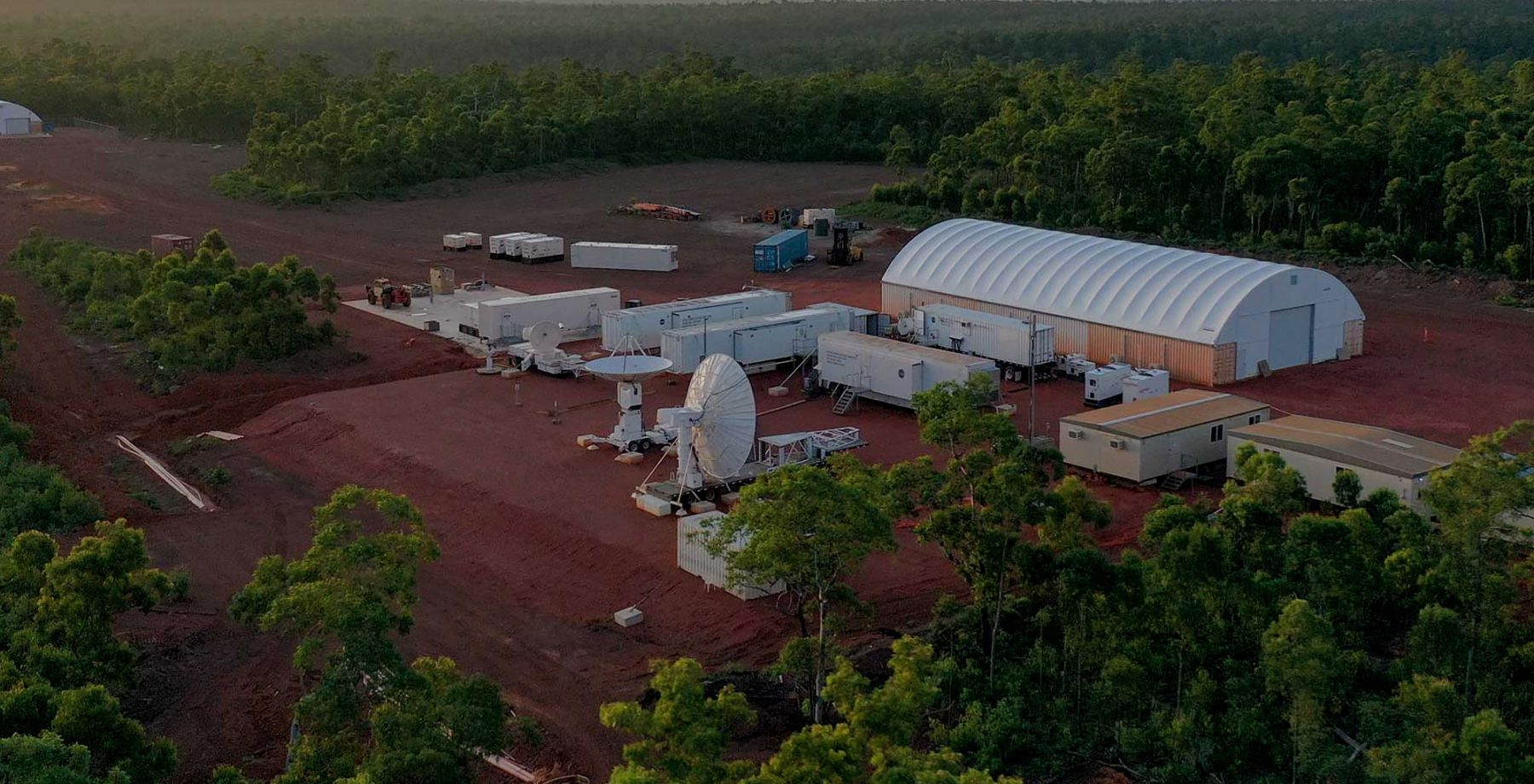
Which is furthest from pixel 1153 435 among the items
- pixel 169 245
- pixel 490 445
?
pixel 169 245

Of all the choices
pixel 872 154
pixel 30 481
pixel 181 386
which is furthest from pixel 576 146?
pixel 30 481

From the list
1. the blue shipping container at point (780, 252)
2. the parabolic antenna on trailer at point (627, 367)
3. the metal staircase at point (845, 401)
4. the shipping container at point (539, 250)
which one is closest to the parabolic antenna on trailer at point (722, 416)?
the parabolic antenna on trailer at point (627, 367)

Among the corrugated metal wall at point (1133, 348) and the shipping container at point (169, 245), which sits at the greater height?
the shipping container at point (169, 245)

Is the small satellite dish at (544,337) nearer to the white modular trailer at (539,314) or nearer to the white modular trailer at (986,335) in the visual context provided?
the white modular trailer at (539,314)

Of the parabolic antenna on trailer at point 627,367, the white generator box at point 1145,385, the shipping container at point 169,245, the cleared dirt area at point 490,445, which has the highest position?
the shipping container at point 169,245

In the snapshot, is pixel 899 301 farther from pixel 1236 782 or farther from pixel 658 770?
pixel 658 770

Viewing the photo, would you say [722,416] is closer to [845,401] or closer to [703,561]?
[703,561]
